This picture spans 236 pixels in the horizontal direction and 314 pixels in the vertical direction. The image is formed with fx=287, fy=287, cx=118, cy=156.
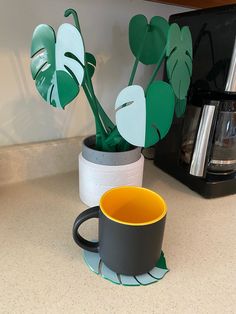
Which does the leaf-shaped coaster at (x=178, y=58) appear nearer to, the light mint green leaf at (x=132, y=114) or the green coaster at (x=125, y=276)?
the light mint green leaf at (x=132, y=114)

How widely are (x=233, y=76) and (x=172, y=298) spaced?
15.6 inches

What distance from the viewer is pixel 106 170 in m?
0.56

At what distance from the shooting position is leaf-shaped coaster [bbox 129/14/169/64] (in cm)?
63

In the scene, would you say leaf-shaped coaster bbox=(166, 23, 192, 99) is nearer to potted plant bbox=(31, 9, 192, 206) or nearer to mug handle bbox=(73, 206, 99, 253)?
potted plant bbox=(31, 9, 192, 206)

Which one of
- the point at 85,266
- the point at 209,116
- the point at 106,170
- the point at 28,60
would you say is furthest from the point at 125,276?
the point at 28,60

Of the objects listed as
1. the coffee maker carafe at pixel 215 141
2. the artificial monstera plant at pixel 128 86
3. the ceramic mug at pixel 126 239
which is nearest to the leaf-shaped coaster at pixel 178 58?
the artificial monstera plant at pixel 128 86

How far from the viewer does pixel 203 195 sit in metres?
0.66

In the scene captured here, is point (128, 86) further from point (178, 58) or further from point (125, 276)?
point (125, 276)

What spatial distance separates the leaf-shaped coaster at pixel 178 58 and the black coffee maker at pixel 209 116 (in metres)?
0.08

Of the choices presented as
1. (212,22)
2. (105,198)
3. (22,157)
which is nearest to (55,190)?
(22,157)

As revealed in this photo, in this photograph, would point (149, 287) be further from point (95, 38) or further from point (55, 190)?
point (95, 38)

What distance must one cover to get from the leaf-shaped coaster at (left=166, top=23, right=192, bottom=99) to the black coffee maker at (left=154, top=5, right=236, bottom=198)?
0.08 metres

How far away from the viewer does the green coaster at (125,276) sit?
1.35 ft

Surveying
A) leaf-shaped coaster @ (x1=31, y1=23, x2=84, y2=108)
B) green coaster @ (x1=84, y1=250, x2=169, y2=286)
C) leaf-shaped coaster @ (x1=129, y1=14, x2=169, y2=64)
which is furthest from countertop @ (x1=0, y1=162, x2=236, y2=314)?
leaf-shaped coaster @ (x1=129, y1=14, x2=169, y2=64)
